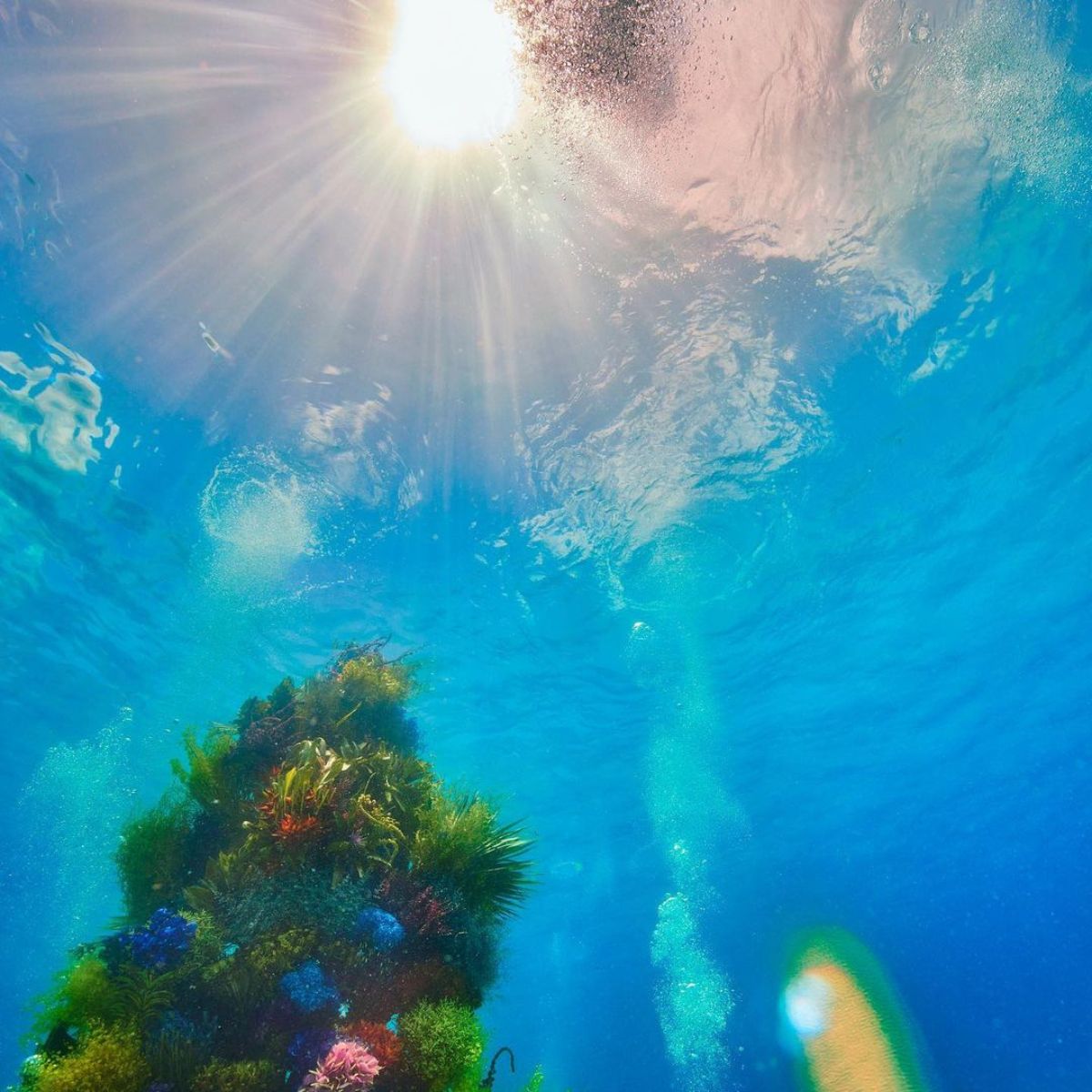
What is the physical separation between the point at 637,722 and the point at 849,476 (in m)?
16.0

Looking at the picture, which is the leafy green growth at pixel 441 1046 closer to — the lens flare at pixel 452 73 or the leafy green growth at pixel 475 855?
the leafy green growth at pixel 475 855

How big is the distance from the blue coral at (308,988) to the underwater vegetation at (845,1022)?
28.8 metres

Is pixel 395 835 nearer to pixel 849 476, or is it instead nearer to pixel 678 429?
pixel 678 429

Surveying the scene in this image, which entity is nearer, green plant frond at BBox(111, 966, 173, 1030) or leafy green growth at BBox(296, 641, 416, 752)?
green plant frond at BBox(111, 966, 173, 1030)

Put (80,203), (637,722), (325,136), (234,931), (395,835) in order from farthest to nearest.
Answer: (637,722)
(80,203)
(325,136)
(395,835)
(234,931)

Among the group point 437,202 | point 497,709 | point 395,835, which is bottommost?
point 395,835

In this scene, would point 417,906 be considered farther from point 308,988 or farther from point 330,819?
point 330,819

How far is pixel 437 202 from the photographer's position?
8672 millimetres

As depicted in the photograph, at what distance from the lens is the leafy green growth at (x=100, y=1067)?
346cm

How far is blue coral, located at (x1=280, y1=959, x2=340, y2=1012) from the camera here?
448 cm

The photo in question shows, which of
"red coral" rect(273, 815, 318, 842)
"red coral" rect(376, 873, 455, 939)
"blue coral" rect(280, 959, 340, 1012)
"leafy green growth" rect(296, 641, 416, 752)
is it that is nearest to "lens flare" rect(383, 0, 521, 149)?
"leafy green growth" rect(296, 641, 416, 752)

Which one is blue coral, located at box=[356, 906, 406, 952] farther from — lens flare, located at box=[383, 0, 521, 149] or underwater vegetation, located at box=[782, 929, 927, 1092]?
underwater vegetation, located at box=[782, 929, 927, 1092]

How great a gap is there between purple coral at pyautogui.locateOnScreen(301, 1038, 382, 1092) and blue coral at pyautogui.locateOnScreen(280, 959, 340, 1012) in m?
0.58

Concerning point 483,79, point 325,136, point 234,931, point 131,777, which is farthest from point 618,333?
point 131,777
